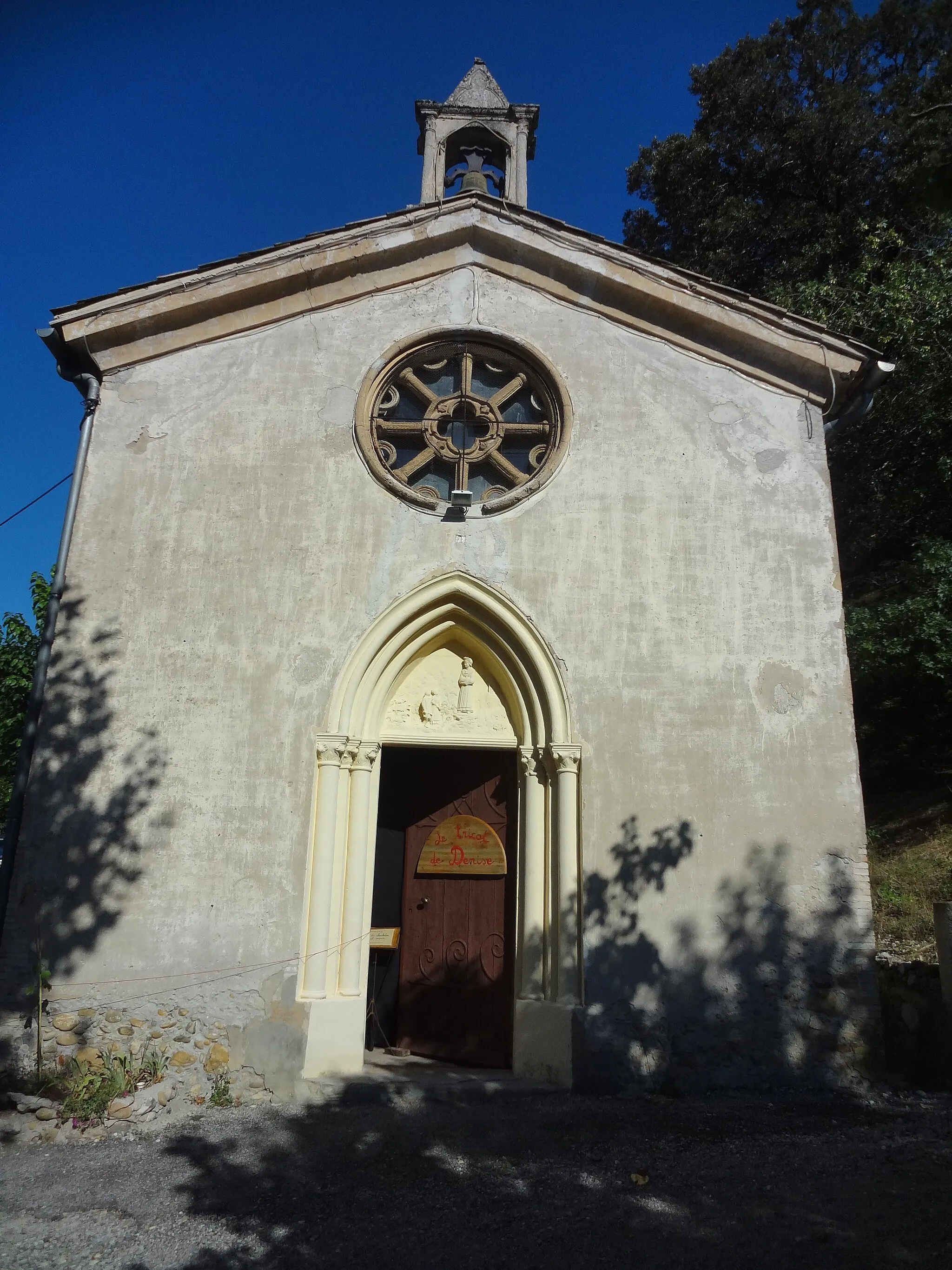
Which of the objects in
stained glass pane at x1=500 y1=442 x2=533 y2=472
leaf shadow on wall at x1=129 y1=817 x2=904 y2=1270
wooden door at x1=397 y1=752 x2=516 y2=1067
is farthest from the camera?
stained glass pane at x1=500 y1=442 x2=533 y2=472

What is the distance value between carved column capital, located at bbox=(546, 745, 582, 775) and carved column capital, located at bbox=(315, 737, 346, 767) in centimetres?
171

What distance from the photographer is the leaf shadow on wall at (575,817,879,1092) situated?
252 inches

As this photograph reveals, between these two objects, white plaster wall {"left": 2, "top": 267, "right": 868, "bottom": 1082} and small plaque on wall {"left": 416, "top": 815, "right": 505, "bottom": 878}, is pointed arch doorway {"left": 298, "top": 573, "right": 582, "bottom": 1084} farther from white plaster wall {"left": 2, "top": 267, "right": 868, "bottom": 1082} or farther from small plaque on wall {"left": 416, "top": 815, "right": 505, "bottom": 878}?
small plaque on wall {"left": 416, "top": 815, "right": 505, "bottom": 878}

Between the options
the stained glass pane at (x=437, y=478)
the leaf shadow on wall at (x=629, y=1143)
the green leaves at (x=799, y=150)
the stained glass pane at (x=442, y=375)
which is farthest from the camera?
the green leaves at (x=799, y=150)

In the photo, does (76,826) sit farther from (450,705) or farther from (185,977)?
(450,705)

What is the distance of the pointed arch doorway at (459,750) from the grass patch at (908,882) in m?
3.73

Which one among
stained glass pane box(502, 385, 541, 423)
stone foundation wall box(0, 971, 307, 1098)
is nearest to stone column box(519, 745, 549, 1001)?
stone foundation wall box(0, 971, 307, 1098)

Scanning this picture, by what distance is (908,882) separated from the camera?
35.0 feet

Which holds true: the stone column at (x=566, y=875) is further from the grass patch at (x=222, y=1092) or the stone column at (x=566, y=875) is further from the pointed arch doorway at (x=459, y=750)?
the grass patch at (x=222, y=1092)

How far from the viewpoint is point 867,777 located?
47.0 ft

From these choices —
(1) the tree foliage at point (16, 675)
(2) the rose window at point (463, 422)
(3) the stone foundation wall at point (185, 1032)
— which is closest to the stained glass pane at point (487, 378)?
(2) the rose window at point (463, 422)

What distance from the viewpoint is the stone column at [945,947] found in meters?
6.54

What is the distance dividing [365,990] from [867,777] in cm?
1047

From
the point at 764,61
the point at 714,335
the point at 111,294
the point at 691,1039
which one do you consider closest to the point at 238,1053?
the point at 691,1039
